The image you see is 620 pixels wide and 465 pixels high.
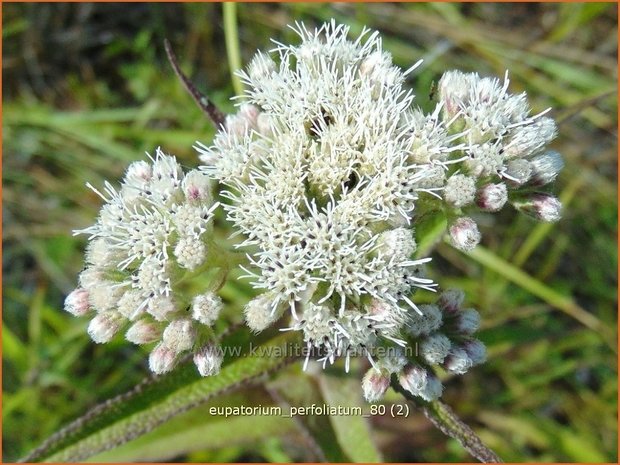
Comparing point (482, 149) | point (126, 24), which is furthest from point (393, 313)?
point (126, 24)

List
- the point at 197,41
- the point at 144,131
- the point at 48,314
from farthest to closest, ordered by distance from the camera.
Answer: the point at 197,41 < the point at 144,131 < the point at 48,314

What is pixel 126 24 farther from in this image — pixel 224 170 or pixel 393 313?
pixel 393 313

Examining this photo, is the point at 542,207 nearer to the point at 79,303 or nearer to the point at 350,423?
the point at 350,423

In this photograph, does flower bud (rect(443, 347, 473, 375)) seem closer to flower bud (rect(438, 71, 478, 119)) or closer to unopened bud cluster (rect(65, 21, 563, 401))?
unopened bud cluster (rect(65, 21, 563, 401))

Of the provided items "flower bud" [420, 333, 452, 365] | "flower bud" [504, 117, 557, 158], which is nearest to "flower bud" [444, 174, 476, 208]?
"flower bud" [504, 117, 557, 158]

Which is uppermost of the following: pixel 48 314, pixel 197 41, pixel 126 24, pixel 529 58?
pixel 126 24

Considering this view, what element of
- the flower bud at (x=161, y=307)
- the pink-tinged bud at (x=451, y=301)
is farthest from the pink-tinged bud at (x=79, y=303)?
the pink-tinged bud at (x=451, y=301)
